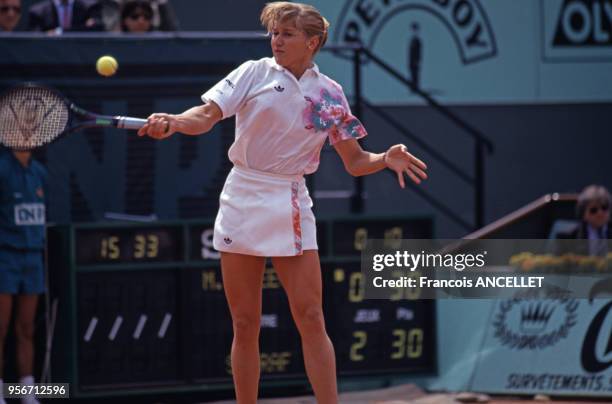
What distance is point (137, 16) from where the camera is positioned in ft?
29.7

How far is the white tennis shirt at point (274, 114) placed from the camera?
17.4ft

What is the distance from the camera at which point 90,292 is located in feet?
26.1

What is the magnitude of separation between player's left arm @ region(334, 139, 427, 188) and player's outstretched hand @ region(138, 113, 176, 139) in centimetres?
81

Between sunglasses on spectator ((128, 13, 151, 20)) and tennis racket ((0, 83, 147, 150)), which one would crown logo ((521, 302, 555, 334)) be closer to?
sunglasses on spectator ((128, 13, 151, 20))

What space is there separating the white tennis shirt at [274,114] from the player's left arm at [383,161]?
19cm

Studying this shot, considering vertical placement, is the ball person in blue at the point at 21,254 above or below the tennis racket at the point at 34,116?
below

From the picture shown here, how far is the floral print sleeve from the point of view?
5.37 m

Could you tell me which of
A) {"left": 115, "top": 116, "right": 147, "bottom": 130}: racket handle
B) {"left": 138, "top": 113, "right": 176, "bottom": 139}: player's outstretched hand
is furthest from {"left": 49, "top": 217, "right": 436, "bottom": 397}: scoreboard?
{"left": 138, "top": 113, "right": 176, "bottom": 139}: player's outstretched hand

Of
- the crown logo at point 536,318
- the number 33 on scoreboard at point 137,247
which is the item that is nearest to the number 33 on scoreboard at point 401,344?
the crown logo at point 536,318

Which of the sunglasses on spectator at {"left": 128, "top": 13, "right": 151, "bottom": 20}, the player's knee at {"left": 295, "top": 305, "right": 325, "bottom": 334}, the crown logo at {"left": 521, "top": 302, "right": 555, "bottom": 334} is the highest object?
the sunglasses on spectator at {"left": 128, "top": 13, "right": 151, "bottom": 20}

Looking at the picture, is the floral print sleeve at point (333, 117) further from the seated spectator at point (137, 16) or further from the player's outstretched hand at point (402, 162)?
the seated spectator at point (137, 16)

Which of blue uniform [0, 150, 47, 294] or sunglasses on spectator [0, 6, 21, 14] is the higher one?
sunglasses on spectator [0, 6, 21, 14]
